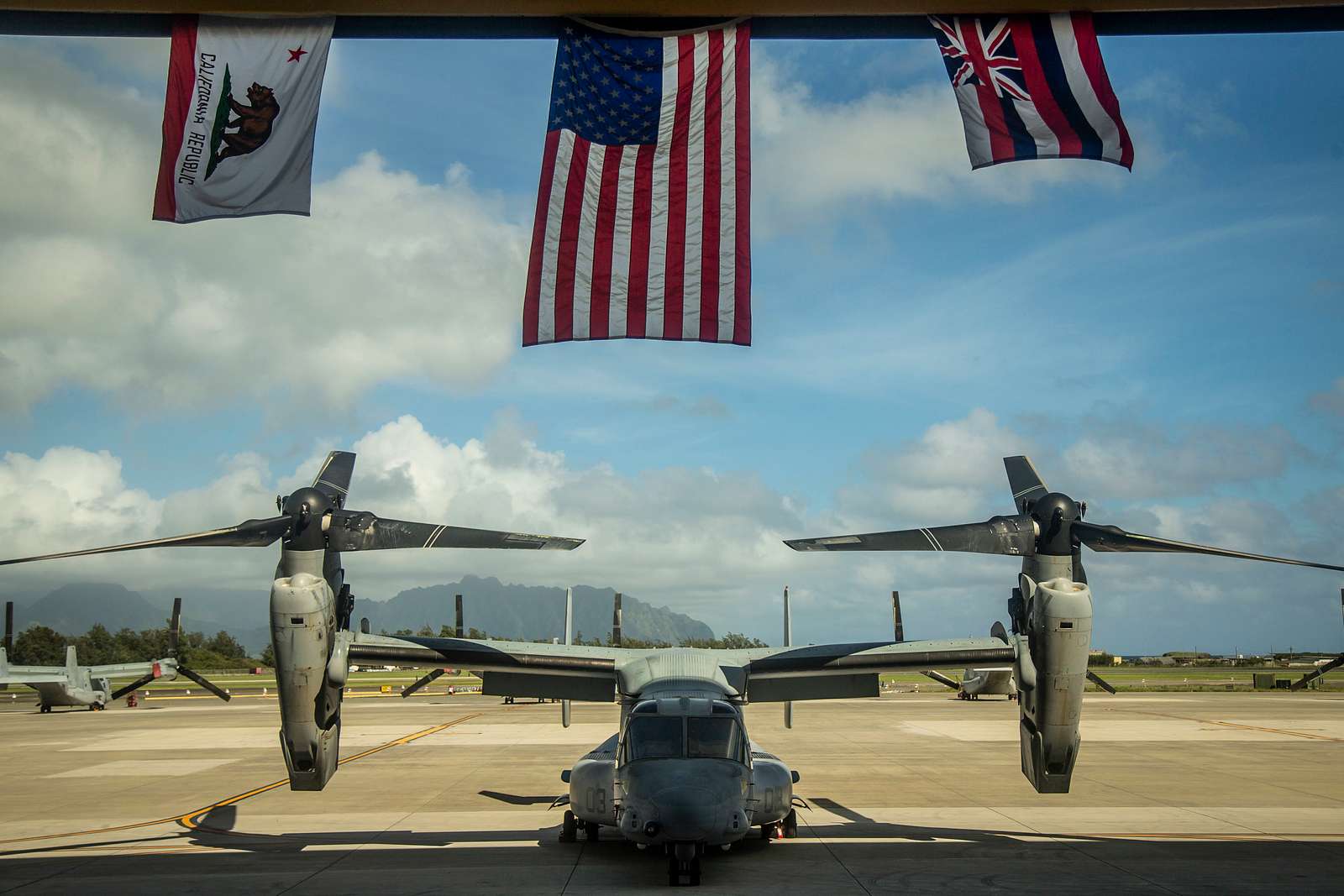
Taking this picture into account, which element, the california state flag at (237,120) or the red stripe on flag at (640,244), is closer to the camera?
the california state flag at (237,120)

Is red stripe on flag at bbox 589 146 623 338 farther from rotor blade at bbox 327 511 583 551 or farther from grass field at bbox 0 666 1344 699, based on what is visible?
grass field at bbox 0 666 1344 699

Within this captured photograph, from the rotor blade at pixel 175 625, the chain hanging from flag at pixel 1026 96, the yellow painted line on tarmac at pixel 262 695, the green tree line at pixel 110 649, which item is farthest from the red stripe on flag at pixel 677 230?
the green tree line at pixel 110 649

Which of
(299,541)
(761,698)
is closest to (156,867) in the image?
(299,541)

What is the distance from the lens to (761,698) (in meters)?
17.2

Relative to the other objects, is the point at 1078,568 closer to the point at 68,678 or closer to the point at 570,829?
the point at 570,829

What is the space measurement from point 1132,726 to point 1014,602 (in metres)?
27.1

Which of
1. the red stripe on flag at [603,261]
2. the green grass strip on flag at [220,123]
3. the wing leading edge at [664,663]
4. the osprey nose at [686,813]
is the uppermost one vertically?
the green grass strip on flag at [220,123]

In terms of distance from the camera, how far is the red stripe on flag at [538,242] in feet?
27.6

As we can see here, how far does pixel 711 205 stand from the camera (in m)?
8.34

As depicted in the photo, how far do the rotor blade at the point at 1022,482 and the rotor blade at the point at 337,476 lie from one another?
9.97m

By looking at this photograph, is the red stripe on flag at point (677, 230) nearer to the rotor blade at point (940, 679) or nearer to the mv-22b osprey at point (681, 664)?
the mv-22b osprey at point (681, 664)

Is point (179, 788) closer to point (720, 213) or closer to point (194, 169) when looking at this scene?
point (194, 169)

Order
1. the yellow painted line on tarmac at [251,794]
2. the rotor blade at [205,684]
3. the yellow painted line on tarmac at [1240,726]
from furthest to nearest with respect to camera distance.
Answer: the yellow painted line on tarmac at [1240,726], the rotor blade at [205,684], the yellow painted line on tarmac at [251,794]

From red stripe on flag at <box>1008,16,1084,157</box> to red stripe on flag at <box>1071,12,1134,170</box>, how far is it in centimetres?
29
